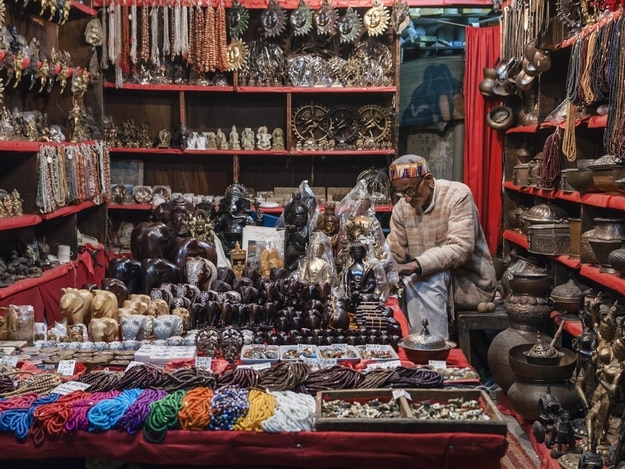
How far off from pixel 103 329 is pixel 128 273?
0.64 metres

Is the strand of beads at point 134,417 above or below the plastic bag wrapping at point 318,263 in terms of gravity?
below

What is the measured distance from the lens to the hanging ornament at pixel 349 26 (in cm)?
672

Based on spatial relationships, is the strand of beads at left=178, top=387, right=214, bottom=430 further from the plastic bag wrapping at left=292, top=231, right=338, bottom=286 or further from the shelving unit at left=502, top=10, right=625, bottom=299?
the shelving unit at left=502, top=10, right=625, bottom=299

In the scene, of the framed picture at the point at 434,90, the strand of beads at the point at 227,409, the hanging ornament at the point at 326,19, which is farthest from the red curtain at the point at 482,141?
the strand of beads at the point at 227,409

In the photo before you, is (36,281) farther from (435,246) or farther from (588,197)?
(588,197)

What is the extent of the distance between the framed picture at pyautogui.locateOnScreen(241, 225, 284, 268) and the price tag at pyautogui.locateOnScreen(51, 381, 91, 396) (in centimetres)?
190

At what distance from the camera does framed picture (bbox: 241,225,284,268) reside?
445cm

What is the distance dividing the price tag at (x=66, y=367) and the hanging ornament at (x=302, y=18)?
4633 mm

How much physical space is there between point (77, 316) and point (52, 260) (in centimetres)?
199

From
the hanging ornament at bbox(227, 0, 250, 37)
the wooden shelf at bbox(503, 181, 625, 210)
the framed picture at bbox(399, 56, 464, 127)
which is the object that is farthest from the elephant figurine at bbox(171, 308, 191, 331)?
the framed picture at bbox(399, 56, 464, 127)

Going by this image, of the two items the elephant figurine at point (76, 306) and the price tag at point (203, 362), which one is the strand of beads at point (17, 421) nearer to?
the price tag at point (203, 362)

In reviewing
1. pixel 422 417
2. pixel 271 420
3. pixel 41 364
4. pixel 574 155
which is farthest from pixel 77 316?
pixel 574 155

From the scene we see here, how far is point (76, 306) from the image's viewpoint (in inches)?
124

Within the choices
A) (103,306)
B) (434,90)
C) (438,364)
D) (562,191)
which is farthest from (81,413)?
(434,90)
